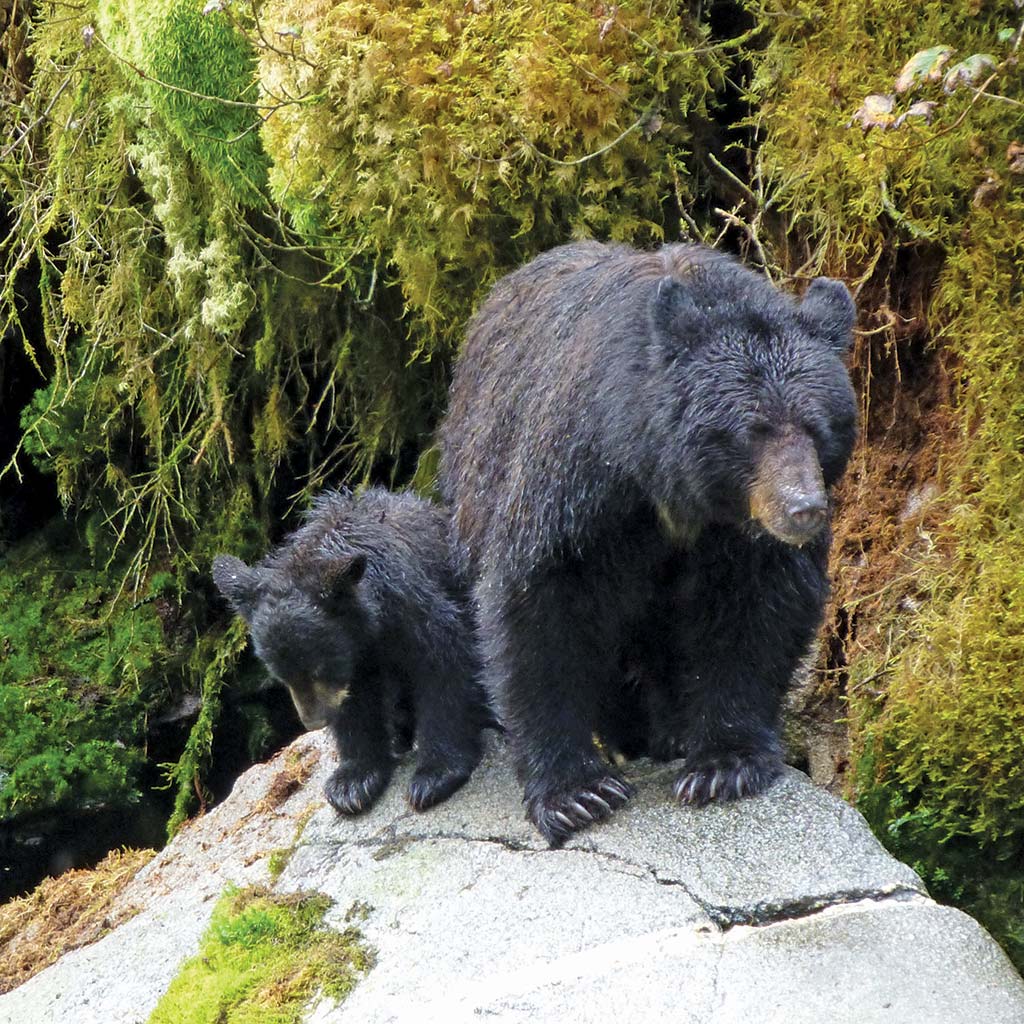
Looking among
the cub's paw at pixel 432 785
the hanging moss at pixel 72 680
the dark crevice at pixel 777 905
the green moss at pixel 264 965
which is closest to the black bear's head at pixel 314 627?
the cub's paw at pixel 432 785

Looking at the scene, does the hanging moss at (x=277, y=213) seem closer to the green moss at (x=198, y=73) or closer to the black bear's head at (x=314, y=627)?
the green moss at (x=198, y=73)

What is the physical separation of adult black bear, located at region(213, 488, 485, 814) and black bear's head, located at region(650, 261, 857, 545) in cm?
148

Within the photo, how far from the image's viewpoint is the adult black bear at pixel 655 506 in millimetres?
4082

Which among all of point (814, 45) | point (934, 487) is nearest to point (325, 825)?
point (934, 487)

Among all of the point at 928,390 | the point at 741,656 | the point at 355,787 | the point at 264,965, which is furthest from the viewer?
the point at 928,390

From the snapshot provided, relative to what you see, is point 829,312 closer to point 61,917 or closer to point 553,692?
point 553,692

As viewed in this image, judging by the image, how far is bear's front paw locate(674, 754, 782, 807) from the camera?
477cm

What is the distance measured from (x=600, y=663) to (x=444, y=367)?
288 cm

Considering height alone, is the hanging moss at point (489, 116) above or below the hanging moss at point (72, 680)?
above

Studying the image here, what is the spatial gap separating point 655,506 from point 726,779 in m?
1.04

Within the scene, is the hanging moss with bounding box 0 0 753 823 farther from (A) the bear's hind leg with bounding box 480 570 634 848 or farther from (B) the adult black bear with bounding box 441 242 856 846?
(A) the bear's hind leg with bounding box 480 570 634 848

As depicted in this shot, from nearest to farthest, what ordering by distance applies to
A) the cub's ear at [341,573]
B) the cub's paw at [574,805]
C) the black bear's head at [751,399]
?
the black bear's head at [751,399], the cub's paw at [574,805], the cub's ear at [341,573]

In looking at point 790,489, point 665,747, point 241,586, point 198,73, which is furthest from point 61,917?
point 790,489

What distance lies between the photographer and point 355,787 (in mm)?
5406
